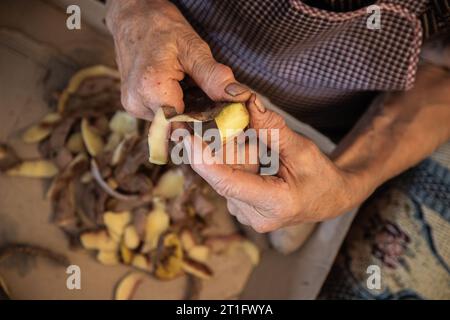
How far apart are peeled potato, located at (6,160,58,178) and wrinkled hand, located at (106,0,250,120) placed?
0.37 metres

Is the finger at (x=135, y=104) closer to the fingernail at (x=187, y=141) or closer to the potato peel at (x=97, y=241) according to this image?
the fingernail at (x=187, y=141)

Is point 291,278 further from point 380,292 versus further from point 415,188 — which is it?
point 415,188

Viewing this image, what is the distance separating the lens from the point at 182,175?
1.05m

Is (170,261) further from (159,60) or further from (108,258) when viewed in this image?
(159,60)

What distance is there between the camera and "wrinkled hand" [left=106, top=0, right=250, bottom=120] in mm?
646

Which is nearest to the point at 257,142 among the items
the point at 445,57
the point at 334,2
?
the point at 334,2

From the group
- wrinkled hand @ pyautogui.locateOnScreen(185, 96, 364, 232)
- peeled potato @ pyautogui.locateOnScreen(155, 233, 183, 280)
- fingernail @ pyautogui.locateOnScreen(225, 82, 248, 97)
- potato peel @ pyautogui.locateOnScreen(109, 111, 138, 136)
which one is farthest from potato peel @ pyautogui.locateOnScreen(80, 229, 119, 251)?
fingernail @ pyautogui.locateOnScreen(225, 82, 248, 97)

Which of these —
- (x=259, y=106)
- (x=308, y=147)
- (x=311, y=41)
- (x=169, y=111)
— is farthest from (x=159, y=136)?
(x=311, y=41)

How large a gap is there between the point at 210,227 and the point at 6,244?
0.46 metres

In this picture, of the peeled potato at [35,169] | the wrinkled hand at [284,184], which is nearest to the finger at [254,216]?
the wrinkled hand at [284,184]

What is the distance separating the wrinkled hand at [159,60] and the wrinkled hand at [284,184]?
67mm

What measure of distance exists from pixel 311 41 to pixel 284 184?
29 cm

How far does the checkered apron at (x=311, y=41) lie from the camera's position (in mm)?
809

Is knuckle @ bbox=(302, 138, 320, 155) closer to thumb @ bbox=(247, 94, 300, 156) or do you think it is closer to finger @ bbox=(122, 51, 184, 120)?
thumb @ bbox=(247, 94, 300, 156)
